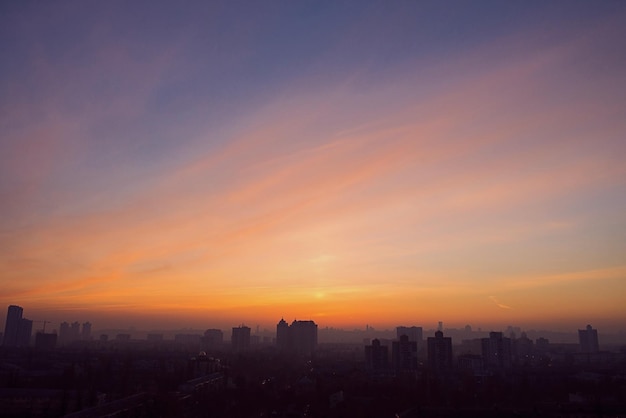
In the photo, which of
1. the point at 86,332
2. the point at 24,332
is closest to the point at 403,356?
the point at 24,332

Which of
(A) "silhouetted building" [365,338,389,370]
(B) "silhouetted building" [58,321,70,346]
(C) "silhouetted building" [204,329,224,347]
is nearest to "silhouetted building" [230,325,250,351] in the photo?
(C) "silhouetted building" [204,329,224,347]

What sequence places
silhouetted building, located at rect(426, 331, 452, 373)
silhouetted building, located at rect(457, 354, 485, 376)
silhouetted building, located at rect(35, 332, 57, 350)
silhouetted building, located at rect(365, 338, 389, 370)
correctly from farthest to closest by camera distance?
silhouetted building, located at rect(35, 332, 57, 350) → silhouetted building, located at rect(426, 331, 452, 373) → silhouetted building, located at rect(365, 338, 389, 370) → silhouetted building, located at rect(457, 354, 485, 376)

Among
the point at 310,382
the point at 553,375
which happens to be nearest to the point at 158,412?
the point at 310,382

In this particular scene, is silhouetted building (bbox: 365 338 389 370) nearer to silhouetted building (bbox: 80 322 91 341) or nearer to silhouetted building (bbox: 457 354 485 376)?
silhouetted building (bbox: 457 354 485 376)

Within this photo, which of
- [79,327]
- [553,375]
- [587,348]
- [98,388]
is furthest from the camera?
[79,327]

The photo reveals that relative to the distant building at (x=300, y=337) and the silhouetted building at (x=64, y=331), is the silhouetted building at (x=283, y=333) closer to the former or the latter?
the distant building at (x=300, y=337)

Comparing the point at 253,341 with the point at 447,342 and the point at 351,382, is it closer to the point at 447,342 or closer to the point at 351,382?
the point at 447,342
